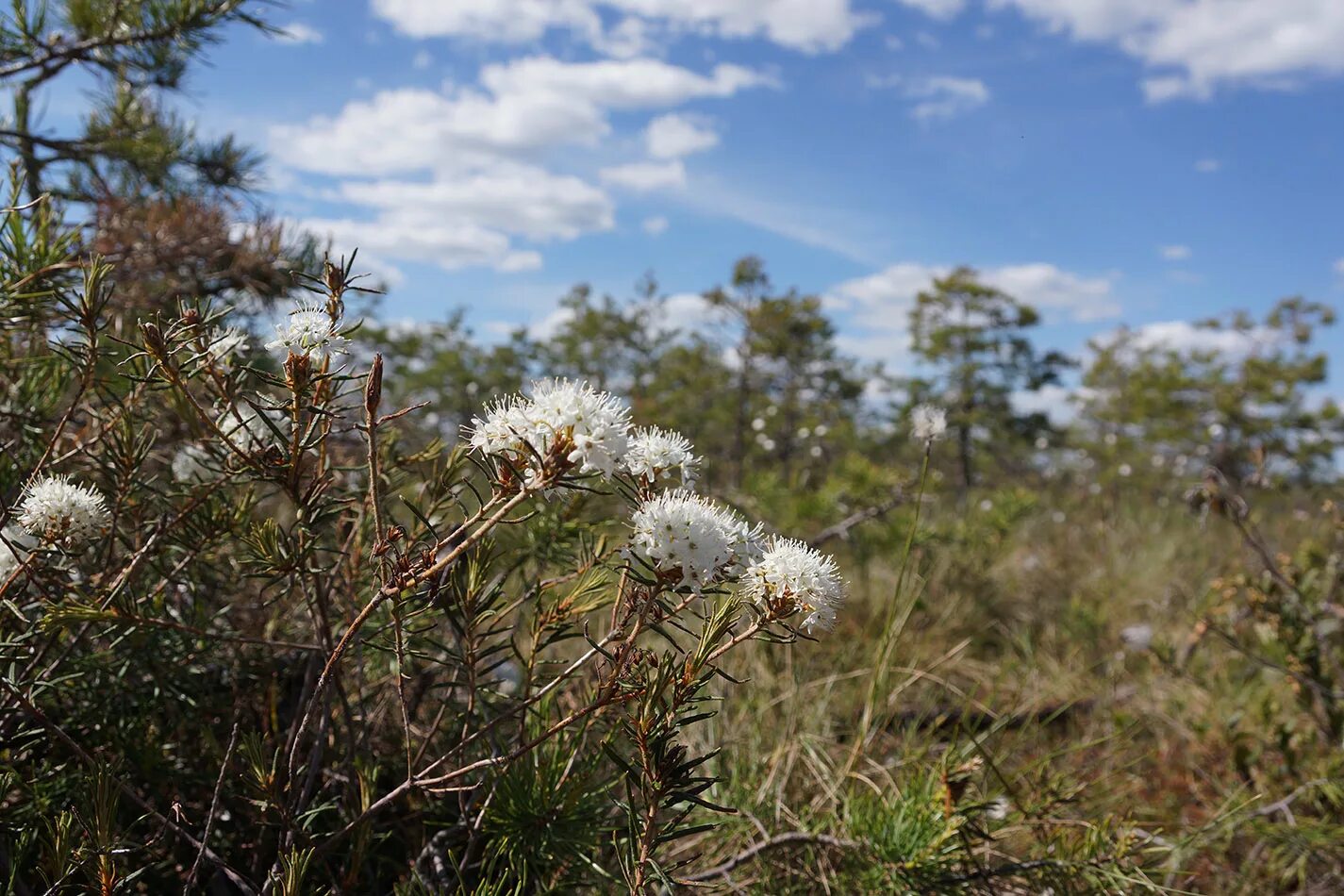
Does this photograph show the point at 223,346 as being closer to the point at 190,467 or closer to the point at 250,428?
the point at 250,428

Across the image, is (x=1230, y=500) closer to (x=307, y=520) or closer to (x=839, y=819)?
(x=839, y=819)

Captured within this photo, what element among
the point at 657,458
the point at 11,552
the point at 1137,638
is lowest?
the point at 1137,638

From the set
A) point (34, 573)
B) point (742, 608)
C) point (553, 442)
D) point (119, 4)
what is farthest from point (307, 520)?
point (119, 4)

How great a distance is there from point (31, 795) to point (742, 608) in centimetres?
132

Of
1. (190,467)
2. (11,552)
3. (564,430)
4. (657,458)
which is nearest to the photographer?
(564,430)

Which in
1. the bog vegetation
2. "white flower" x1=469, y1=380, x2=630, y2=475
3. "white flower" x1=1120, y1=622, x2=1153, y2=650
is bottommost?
"white flower" x1=1120, y1=622, x2=1153, y2=650

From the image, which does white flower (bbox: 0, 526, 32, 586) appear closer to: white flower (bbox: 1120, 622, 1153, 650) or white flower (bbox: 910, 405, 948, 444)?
white flower (bbox: 910, 405, 948, 444)

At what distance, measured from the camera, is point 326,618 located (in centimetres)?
155

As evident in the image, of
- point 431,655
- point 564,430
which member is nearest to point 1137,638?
point 431,655

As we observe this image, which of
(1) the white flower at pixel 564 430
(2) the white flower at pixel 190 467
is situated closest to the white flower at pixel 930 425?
(1) the white flower at pixel 564 430

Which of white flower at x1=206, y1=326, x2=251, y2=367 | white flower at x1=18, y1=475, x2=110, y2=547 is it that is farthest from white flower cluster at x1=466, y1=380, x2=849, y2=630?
white flower at x1=18, y1=475, x2=110, y2=547

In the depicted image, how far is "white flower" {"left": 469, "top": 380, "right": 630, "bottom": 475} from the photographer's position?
107cm

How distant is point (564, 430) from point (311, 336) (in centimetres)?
42

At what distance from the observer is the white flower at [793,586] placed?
1194 mm
